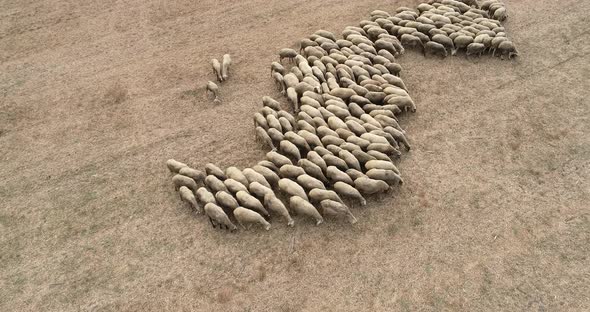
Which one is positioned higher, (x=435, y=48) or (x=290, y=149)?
(x=435, y=48)

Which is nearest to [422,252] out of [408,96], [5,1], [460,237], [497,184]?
[460,237]

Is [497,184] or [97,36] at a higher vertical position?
[97,36]

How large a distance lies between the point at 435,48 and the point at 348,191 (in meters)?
6.50

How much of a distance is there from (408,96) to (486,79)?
9.19 ft

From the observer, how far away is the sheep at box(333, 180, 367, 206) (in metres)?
9.82

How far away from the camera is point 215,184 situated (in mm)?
10016

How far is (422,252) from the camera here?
8992 mm

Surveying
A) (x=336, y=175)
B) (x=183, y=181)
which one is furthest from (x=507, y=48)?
(x=183, y=181)

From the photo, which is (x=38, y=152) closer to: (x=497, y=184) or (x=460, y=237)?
(x=460, y=237)

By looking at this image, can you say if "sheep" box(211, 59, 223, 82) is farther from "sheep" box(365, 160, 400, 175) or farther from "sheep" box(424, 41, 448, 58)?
"sheep" box(424, 41, 448, 58)

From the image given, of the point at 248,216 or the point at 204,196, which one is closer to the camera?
the point at 248,216

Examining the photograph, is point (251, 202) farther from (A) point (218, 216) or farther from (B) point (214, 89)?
(B) point (214, 89)

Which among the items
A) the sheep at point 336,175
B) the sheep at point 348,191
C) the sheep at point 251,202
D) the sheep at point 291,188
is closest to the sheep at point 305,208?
the sheep at point 291,188

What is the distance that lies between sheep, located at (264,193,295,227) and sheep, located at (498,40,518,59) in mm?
8617
